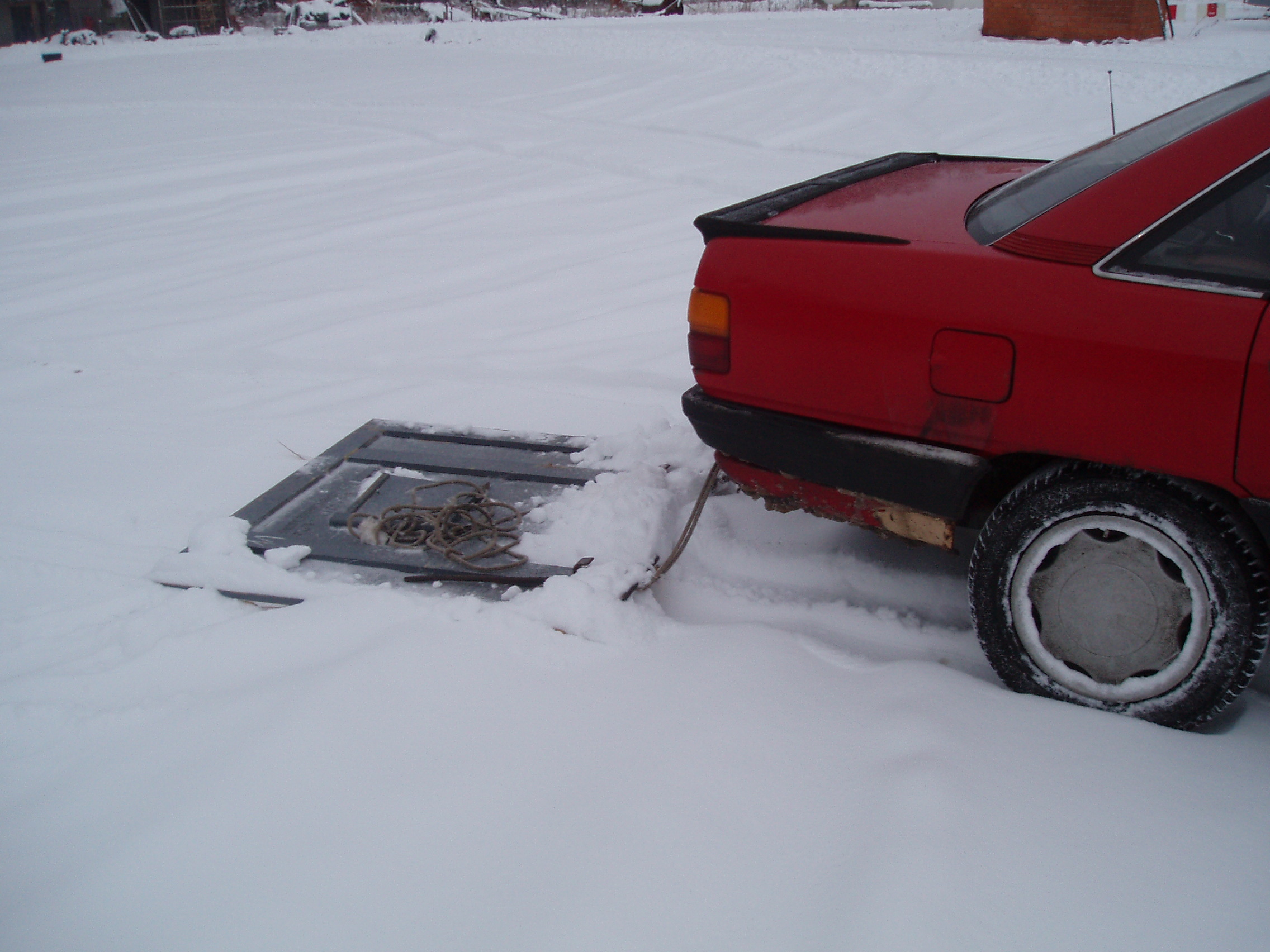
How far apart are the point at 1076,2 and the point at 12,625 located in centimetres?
1544

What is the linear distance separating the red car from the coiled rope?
92 centimetres

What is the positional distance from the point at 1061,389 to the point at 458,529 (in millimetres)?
1964

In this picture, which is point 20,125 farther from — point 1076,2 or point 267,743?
point 1076,2

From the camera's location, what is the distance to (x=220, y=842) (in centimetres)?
186

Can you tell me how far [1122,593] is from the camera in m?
1.98

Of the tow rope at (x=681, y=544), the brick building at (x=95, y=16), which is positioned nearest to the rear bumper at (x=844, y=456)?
the tow rope at (x=681, y=544)

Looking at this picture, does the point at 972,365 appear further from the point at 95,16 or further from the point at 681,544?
the point at 95,16

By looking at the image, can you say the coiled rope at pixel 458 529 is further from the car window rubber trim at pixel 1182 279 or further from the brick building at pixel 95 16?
the brick building at pixel 95 16

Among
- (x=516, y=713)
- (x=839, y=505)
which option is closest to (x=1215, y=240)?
(x=839, y=505)

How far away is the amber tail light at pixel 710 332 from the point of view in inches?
92.8

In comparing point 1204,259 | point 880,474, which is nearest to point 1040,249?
point 1204,259

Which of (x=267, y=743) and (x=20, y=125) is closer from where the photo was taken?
(x=267, y=743)

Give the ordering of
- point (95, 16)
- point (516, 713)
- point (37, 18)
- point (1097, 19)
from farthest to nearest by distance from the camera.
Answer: point (37, 18) < point (95, 16) < point (1097, 19) < point (516, 713)

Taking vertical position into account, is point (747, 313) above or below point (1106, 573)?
above
